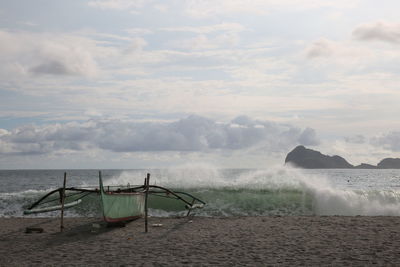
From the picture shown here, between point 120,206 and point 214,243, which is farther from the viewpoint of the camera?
point 120,206

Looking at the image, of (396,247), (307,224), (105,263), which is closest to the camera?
(105,263)

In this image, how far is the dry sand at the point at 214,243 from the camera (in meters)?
9.63

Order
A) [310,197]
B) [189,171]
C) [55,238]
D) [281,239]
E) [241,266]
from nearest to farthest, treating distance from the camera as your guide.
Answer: [241,266] < [281,239] < [55,238] < [310,197] < [189,171]

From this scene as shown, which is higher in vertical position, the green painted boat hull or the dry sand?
the green painted boat hull

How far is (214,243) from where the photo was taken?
11.9 metres

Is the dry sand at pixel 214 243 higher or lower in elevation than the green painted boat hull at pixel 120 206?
lower

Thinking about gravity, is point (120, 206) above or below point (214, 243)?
above

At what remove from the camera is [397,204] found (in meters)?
24.2

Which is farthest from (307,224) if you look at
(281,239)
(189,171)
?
(189,171)

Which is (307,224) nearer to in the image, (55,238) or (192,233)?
(192,233)

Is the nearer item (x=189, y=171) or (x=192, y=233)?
(x=192, y=233)

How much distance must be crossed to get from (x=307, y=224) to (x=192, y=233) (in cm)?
452

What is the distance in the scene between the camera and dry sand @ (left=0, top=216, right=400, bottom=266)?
31.6 ft

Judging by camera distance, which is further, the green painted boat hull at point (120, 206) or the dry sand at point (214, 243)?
the green painted boat hull at point (120, 206)
